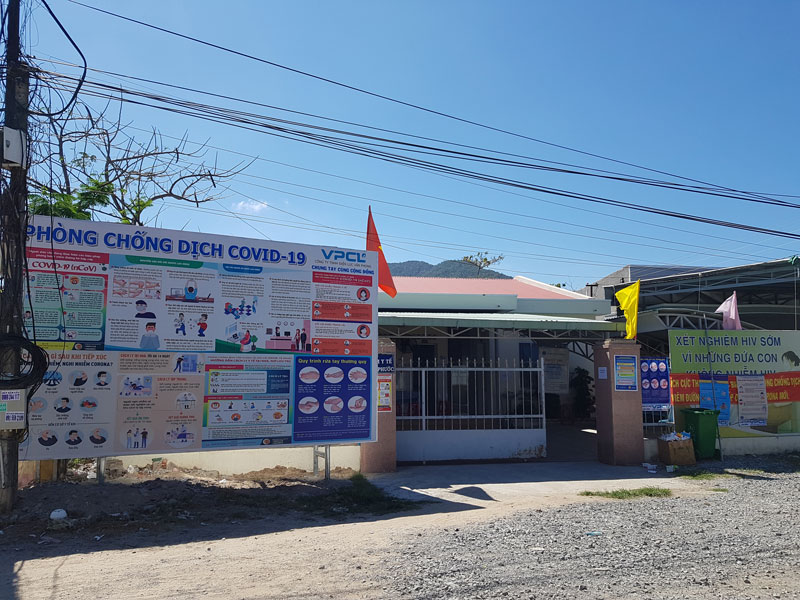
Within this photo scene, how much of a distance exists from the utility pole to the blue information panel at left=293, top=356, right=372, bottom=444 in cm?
392

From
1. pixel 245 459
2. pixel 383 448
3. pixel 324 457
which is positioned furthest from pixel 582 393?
pixel 245 459

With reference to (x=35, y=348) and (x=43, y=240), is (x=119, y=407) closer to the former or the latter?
(x=35, y=348)

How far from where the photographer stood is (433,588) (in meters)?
5.03

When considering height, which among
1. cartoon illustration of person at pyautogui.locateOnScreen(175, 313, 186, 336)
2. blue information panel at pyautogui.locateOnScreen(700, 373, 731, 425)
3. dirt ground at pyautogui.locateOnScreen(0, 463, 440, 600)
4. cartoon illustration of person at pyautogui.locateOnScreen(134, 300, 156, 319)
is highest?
cartoon illustration of person at pyautogui.locateOnScreen(134, 300, 156, 319)

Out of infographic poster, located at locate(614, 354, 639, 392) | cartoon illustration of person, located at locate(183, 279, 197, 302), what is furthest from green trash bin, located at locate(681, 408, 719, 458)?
cartoon illustration of person, located at locate(183, 279, 197, 302)

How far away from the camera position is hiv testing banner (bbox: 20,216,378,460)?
812 centimetres

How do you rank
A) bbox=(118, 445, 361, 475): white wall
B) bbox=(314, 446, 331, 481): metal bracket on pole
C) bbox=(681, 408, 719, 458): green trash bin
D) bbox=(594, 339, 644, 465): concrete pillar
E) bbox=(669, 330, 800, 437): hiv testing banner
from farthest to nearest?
bbox=(669, 330, 800, 437): hiv testing banner → bbox=(681, 408, 719, 458): green trash bin → bbox=(594, 339, 644, 465): concrete pillar → bbox=(118, 445, 361, 475): white wall → bbox=(314, 446, 331, 481): metal bracket on pole

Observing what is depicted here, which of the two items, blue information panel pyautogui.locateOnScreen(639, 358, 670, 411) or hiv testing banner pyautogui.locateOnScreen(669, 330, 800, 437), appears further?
hiv testing banner pyautogui.locateOnScreen(669, 330, 800, 437)

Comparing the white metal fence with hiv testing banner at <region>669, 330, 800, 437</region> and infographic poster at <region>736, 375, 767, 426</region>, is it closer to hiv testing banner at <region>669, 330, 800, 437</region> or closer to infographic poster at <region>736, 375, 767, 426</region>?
hiv testing banner at <region>669, 330, 800, 437</region>

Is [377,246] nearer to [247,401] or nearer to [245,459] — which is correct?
[247,401]

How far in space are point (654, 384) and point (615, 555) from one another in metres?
7.33

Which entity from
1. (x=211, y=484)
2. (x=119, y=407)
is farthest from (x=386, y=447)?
(x=119, y=407)

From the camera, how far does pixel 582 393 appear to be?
19.6m

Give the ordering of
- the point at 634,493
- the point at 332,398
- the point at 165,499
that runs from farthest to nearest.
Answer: the point at 332,398 < the point at 634,493 < the point at 165,499
